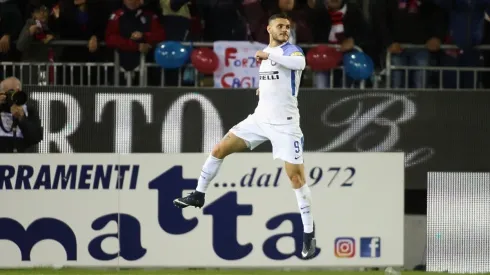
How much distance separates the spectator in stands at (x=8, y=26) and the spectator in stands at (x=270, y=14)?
2.87 meters

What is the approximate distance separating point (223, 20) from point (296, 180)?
180 inches

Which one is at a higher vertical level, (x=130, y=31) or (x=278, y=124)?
A: (x=130, y=31)

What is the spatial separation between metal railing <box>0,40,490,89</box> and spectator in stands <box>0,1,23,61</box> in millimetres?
204

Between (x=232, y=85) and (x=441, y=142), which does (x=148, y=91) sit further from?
(x=441, y=142)

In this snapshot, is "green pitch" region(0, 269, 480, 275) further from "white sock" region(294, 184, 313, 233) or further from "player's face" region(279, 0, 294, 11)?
"player's face" region(279, 0, 294, 11)

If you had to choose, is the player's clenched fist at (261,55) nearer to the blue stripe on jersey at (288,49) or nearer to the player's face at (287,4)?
the blue stripe on jersey at (288,49)

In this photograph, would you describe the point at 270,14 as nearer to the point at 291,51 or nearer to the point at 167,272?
the point at 167,272

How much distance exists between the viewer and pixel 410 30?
16.6 meters

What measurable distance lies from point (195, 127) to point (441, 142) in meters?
2.96

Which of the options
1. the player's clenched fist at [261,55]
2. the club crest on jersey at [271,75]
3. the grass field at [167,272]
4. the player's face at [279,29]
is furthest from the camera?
the grass field at [167,272]

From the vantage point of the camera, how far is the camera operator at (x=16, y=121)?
14.7 meters

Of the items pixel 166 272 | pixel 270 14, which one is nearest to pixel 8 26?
pixel 270 14

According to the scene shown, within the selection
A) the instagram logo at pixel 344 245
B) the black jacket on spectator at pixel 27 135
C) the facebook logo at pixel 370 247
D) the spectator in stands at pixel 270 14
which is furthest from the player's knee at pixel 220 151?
the spectator in stands at pixel 270 14

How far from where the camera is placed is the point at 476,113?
15484 mm
